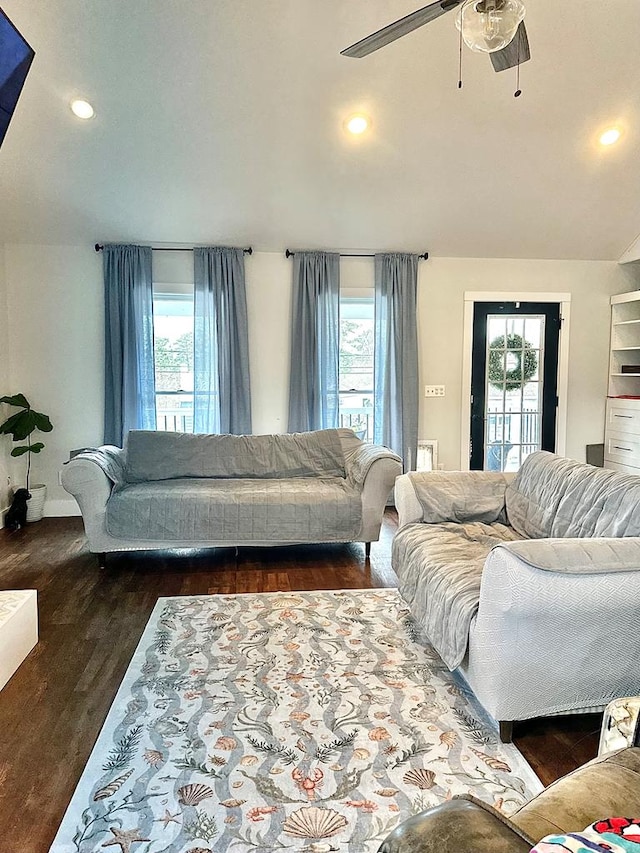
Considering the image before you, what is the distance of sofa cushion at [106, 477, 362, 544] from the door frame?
2.12m

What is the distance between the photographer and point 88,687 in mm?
2387

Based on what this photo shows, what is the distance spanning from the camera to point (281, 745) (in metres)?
2.00

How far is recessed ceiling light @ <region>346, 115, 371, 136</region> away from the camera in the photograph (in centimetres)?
388

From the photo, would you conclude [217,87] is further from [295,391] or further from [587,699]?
[587,699]

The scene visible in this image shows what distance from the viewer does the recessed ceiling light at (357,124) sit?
3.88 metres

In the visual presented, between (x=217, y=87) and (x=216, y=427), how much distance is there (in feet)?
8.95

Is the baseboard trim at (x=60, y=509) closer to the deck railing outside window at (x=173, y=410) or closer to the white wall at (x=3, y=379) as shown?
the white wall at (x=3, y=379)

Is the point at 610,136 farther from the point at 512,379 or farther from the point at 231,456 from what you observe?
the point at 231,456

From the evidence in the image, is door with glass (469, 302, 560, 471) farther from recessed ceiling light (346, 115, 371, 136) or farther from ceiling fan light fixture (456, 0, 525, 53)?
ceiling fan light fixture (456, 0, 525, 53)

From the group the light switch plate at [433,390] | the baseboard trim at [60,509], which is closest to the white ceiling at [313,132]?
the light switch plate at [433,390]

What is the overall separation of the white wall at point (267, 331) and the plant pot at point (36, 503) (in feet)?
0.46

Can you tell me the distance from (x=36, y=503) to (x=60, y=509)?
0.85ft

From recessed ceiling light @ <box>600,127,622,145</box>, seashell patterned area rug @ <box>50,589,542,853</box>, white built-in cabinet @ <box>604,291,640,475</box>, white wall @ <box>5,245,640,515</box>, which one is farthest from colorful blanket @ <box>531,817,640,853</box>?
white built-in cabinet @ <box>604,291,640,475</box>

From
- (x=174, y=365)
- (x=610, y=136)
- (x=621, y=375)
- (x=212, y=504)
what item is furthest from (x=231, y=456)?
(x=621, y=375)
